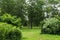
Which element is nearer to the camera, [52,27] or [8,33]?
[8,33]

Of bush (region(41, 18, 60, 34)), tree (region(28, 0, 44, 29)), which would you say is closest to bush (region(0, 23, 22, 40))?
bush (region(41, 18, 60, 34))

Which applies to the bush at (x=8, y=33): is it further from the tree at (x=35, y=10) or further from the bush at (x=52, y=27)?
the tree at (x=35, y=10)

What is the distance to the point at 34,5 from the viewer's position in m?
37.3

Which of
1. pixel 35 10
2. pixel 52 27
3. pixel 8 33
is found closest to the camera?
pixel 8 33

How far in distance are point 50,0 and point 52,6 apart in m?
1.72

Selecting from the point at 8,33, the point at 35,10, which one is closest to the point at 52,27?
the point at 8,33

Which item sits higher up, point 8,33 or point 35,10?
point 35,10

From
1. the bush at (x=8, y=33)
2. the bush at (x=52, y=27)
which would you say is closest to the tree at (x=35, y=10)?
the bush at (x=52, y=27)

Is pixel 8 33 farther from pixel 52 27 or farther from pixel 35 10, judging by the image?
pixel 35 10

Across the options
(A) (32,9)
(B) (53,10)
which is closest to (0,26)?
(A) (32,9)

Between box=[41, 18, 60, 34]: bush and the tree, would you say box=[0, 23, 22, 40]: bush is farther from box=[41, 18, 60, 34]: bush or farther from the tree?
Answer: the tree

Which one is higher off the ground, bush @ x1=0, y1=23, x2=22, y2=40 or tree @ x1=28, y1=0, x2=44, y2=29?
tree @ x1=28, y1=0, x2=44, y2=29

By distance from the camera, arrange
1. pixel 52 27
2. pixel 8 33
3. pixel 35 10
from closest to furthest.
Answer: pixel 8 33 < pixel 52 27 < pixel 35 10

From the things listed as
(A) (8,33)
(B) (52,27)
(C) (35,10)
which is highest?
(C) (35,10)
